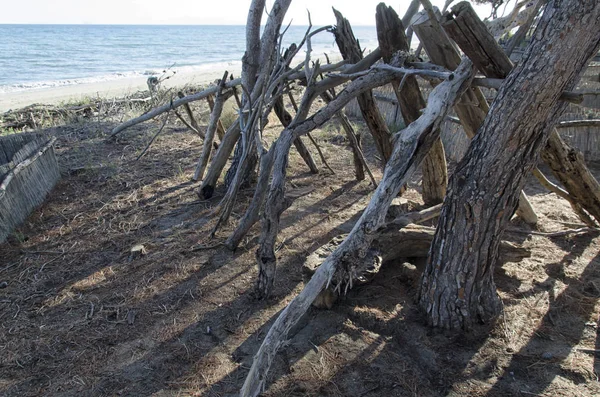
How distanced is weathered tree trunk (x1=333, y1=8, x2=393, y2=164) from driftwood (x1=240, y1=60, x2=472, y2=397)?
1.56 metres

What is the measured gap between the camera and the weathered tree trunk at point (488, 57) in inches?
104

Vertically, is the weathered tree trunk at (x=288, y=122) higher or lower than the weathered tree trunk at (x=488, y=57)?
lower

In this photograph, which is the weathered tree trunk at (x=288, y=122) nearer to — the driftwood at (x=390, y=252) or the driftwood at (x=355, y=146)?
the driftwood at (x=355, y=146)

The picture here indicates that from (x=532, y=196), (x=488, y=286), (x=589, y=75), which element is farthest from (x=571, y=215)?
(x=589, y=75)

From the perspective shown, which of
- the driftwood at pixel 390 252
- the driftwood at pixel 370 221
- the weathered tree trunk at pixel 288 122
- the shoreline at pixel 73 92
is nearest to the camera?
the driftwood at pixel 370 221

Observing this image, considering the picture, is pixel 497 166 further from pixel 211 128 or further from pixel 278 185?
pixel 211 128

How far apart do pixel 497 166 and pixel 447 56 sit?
4.53ft

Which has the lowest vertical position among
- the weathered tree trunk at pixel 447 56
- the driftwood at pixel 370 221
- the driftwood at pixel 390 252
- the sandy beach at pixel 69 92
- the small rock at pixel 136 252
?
the sandy beach at pixel 69 92

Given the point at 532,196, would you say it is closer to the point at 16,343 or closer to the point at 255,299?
the point at 255,299

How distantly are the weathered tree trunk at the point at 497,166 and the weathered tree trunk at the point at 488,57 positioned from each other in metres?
0.44

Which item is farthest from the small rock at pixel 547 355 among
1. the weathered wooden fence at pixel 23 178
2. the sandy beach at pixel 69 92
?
the sandy beach at pixel 69 92

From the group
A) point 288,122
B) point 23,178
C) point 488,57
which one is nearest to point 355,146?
point 288,122

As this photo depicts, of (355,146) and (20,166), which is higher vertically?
(355,146)

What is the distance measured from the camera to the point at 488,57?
111 inches
